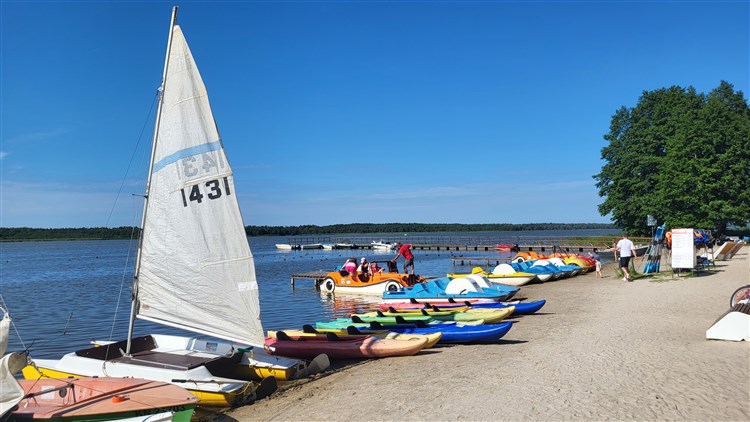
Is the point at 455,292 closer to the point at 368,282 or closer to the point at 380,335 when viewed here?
the point at 368,282

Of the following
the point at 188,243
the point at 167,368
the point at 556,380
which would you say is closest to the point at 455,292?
the point at 556,380

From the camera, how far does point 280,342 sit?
1361 cm

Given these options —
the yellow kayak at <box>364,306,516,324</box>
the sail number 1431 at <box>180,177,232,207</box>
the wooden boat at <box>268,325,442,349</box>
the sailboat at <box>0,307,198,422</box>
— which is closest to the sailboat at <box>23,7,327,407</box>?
the sail number 1431 at <box>180,177,232,207</box>

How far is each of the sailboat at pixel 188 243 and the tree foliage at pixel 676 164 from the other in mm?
43308

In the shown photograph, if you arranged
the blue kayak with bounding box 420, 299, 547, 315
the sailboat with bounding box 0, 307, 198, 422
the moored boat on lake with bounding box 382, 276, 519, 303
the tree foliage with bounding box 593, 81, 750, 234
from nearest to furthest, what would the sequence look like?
the sailboat with bounding box 0, 307, 198, 422 → the blue kayak with bounding box 420, 299, 547, 315 → the moored boat on lake with bounding box 382, 276, 519, 303 → the tree foliage with bounding box 593, 81, 750, 234

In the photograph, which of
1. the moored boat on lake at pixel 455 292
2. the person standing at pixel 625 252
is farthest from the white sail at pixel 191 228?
the person standing at pixel 625 252

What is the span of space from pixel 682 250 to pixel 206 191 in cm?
2275

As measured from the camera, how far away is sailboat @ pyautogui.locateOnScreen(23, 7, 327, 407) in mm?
10172

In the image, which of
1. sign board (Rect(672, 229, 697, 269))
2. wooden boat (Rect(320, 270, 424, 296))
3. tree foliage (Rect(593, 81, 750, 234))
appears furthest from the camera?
tree foliage (Rect(593, 81, 750, 234))

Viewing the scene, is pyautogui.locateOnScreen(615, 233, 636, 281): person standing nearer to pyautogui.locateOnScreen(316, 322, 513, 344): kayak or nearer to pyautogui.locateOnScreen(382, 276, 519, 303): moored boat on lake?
pyautogui.locateOnScreen(382, 276, 519, 303): moored boat on lake

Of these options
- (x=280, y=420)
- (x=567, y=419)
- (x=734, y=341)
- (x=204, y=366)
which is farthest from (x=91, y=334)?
(x=734, y=341)

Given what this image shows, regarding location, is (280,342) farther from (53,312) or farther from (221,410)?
(53,312)

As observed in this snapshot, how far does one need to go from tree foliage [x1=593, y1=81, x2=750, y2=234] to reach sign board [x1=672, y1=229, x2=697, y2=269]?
2193 centimetres

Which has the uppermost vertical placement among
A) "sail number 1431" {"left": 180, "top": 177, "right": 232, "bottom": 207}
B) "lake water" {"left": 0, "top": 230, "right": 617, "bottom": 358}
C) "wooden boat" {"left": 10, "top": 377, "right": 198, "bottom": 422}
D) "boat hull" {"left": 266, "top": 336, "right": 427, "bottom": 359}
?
"sail number 1431" {"left": 180, "top": 177, "right": 232, "bottom": 207}
